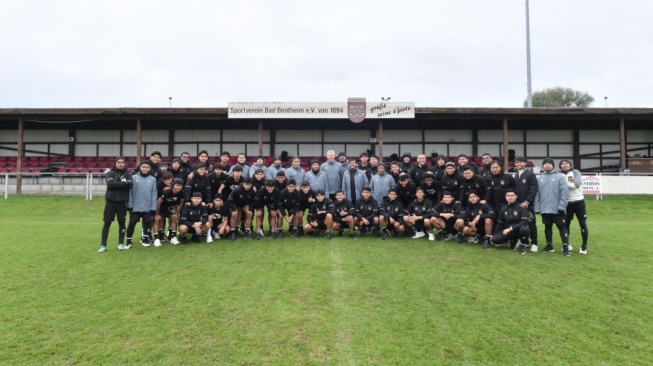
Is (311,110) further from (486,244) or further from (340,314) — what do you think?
(340,314)

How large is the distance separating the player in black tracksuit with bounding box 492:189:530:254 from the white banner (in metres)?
10.4

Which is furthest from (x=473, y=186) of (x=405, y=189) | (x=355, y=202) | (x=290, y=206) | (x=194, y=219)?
(x=194, y=219)

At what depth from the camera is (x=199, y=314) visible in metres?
3.60

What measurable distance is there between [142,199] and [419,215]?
16.8 ft

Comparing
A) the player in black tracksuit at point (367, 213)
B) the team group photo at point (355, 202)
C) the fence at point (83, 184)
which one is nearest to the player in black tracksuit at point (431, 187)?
the team group photo at point (355, 202)

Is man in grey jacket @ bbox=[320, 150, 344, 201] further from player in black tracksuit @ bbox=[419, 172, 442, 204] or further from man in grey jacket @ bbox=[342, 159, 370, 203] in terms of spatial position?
player in black tracksuit @ bbox=[419, 172, 442, 204]

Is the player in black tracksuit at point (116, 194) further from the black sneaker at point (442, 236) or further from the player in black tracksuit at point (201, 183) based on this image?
the black sneaker at point (442, 236)

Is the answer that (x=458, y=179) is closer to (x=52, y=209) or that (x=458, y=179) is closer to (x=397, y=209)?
(x=397, y=209)

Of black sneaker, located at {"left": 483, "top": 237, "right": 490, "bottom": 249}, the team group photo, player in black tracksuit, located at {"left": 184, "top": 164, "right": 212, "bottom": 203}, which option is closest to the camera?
the team group photo

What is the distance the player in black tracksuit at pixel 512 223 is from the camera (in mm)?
6434

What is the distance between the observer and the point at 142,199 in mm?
6754

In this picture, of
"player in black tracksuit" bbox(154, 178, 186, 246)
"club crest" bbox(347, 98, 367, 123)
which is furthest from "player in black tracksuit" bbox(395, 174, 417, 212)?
"club crest" bbox(347, 98, 367, 123)

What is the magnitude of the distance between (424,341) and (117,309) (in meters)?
2.84

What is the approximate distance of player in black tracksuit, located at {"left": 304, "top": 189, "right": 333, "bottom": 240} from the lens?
782 cm
